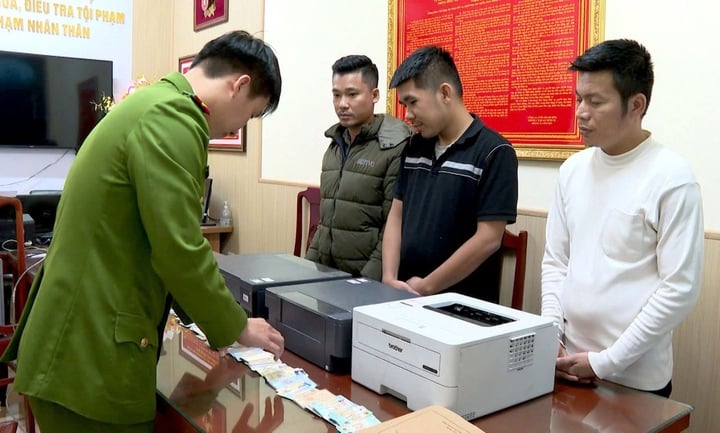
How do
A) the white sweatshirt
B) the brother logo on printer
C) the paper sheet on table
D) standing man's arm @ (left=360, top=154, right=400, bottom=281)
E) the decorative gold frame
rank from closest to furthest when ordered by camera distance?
1. the paper sheet on table
2. the brother logo on printer
3. the white sweatshirt
4. the decorative gold frame
5. standing man's arm @ (left=360, top=154, right=400, bottom=281)

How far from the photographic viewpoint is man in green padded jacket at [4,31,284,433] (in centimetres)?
110

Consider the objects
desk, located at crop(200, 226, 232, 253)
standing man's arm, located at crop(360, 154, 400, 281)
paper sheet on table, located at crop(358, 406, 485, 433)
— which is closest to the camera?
paper sheet on table, located at crop(358, 406, 485, 433)

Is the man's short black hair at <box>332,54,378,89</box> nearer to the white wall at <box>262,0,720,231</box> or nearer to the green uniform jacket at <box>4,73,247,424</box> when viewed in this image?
the white wall at <box>262,0,720,231</box>

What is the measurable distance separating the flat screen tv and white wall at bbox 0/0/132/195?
0.12 meters

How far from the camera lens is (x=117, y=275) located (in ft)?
3.79

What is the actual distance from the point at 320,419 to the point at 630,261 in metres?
0.80

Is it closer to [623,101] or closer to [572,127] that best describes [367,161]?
[572,127]

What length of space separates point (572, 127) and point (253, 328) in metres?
1.38

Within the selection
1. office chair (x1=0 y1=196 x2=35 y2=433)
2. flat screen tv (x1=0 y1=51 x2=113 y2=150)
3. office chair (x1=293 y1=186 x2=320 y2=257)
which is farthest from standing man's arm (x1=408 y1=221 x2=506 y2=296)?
flat screen tv (x1=0 y1=51 x2=113 y2=150)

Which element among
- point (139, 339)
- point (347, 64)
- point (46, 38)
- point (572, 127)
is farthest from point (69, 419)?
point (46, 38)

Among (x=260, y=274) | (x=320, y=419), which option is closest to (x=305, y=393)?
(x=320, y=419)

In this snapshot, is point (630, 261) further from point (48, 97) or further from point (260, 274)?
point (48, 97)

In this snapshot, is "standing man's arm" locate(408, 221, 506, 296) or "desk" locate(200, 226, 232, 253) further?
"desk" locate(200, 226, 232, 253)

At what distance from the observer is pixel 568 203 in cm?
159
